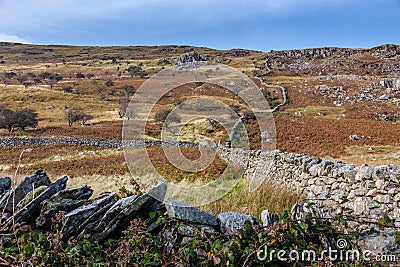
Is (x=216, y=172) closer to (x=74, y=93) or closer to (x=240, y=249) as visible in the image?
(x=240, y=249)

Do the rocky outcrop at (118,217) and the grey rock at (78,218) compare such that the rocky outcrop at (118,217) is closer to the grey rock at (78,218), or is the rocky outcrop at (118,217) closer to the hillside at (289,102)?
the grey rock at (78,218)

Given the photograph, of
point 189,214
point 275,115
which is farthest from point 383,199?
point 275,115

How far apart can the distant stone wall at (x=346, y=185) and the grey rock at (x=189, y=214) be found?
1735mm

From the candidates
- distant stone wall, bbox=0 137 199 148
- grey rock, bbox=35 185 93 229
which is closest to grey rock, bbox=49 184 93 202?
grey rock, bbox=35 185 93 229

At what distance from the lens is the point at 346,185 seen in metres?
6.32

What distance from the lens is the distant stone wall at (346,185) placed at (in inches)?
217

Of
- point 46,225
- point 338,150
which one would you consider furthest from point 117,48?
point 46,225

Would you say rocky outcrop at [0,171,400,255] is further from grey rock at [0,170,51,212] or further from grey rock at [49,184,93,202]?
grey rock at [0,170,51,212]

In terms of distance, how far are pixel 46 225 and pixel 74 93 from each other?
6856 cm

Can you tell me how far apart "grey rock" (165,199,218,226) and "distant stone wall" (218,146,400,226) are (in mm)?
1735

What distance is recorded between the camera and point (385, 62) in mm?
89312

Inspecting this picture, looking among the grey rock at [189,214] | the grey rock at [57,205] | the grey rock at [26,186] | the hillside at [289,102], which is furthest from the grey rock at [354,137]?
the grey rock at [57,205]

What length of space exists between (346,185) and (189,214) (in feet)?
13.4

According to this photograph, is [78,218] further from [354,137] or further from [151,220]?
[354,137]
